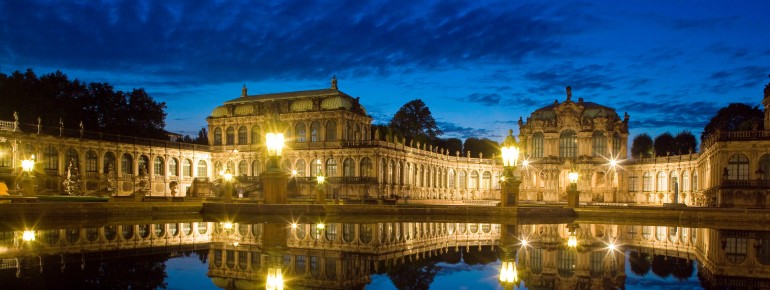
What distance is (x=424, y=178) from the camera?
79312 millimetres

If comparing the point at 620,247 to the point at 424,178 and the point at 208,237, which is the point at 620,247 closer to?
the point at 208,237

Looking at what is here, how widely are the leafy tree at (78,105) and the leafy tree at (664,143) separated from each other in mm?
73071

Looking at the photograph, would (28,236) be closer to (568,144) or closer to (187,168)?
(187,168)

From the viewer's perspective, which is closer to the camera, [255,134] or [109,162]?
[109,162]

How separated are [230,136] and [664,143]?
6597cm

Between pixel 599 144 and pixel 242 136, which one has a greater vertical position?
pixel 242 136

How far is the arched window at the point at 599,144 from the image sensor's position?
77.6 meters

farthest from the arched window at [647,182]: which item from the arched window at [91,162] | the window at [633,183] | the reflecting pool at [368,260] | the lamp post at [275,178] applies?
the arched window at [91,162]

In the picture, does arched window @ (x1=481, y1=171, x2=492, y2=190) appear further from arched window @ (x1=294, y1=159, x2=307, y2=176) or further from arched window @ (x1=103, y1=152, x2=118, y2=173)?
arched window @ (x1=103, y1=152, x2=118, y2=173)

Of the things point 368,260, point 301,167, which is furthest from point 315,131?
point 368,260

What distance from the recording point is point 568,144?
79.1 metres

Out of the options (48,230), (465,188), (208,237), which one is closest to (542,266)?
(208,237)

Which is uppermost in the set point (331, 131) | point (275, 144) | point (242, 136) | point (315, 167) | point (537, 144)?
point (331, 131)

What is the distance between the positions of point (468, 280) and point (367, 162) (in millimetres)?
Result: 59976
